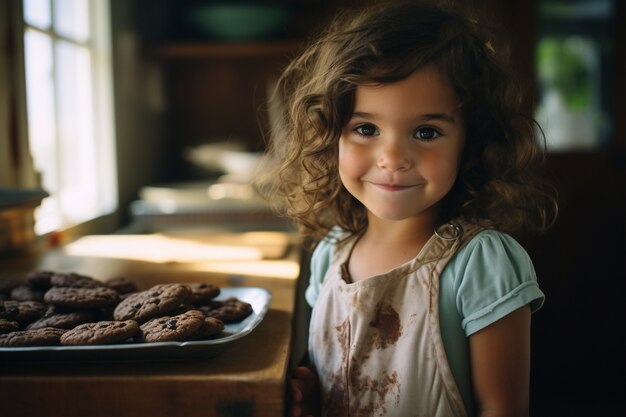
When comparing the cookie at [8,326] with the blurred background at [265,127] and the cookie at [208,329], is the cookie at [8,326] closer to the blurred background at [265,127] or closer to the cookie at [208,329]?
the cookie at [208,329]

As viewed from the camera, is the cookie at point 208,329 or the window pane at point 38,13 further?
the window pane at point 38,13

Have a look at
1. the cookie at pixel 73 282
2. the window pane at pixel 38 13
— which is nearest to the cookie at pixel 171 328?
the cookie at pixel 73 282

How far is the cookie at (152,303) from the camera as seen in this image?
2.98ft

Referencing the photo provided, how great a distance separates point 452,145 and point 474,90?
9 cm

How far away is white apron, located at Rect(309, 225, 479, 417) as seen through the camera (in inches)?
38.2

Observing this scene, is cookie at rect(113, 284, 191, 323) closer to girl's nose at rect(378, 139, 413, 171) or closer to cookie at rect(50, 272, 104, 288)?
cookie at rect(50, 272, 104, 288)

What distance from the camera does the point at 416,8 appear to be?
1.06 metres

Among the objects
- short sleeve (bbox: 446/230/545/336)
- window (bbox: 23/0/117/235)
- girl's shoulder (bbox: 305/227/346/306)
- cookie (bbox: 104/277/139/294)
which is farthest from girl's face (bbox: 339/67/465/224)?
window (bbox: 23/0/117/235)

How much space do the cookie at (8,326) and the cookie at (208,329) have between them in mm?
240

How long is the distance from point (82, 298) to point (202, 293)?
175mm

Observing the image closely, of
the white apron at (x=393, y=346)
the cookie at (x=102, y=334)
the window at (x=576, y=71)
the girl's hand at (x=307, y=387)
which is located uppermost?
the window at (x=576, y=71)

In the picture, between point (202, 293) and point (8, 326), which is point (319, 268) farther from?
point (8, 326)

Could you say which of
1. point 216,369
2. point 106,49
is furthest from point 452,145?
point 106,49

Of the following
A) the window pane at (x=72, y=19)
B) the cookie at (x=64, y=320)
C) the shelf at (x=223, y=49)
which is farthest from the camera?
the shelf at (x=223, y=49)
